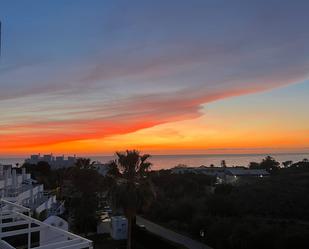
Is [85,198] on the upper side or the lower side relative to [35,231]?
lower

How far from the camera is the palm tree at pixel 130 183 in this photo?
2433cm

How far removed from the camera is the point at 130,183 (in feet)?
81.2

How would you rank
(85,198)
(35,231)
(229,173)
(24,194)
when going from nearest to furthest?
(35,231) → (85,198) → (24,194) → (229,173)

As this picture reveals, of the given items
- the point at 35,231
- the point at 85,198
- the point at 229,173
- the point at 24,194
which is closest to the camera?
the point at 35,231

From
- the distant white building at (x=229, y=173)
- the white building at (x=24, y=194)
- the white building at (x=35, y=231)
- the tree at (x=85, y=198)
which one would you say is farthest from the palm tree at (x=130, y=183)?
the distant white building at (x=229, y=173)

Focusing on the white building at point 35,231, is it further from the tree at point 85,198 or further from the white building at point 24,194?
the white building at point 24,194

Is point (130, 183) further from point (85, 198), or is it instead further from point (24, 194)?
point (24, 194)

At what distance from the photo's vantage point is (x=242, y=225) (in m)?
28.8

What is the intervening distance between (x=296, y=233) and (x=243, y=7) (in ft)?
49.2

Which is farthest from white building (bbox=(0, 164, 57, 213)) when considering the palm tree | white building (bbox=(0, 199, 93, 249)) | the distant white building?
the distant white building

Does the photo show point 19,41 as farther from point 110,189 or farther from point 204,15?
point 110,189

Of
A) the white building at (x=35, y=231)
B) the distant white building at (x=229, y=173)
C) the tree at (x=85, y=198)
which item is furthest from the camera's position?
the distant white building at (x=229, y=173)

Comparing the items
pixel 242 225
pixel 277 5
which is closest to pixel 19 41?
pixel 277 5

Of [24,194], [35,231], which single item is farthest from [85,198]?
[35,231]
